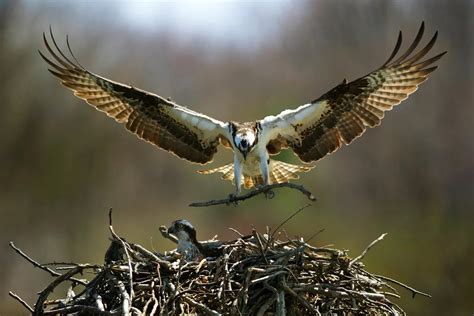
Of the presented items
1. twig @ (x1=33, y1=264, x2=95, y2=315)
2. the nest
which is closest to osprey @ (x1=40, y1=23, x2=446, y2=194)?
the nest

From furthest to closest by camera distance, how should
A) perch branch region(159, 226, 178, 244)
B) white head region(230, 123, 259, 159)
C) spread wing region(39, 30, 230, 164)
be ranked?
1. spread wing region(39, 30, 230, 164)
2. white head region(230, 123, 259, 159)
3. perch branch region(159, 226, 178, 244)

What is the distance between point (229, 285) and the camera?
5.57 meters

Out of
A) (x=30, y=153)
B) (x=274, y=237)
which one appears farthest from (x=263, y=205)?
(x=274, y=237)

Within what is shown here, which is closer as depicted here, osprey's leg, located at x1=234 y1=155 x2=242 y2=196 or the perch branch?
the perch branch

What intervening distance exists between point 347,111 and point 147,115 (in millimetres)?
1693

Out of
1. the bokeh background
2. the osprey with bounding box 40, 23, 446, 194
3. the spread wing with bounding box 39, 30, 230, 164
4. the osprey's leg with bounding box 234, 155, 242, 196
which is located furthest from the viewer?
the bokeh background

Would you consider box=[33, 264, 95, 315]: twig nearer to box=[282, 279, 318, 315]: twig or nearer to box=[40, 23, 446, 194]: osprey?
box=[282, 279, 318, 315]: twig

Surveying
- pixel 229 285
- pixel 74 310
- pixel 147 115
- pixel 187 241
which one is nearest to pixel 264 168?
pixel 147 115

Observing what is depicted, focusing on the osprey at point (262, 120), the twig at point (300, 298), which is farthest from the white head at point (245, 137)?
the twig at point (300, 298)

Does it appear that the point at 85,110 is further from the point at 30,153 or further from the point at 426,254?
the point at 426,254

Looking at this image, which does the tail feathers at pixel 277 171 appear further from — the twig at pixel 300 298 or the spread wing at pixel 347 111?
the twig at pixel 300 298

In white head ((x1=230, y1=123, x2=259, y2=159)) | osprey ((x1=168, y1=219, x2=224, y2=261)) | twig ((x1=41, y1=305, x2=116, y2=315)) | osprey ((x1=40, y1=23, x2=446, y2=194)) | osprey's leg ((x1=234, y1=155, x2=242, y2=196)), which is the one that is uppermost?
osprey ((x1=40, y1=23, x2=446, y2=194))

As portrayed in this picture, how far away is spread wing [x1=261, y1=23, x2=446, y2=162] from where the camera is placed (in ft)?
26.6

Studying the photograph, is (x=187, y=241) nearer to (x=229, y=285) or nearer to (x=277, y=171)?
(x=229, y=285)
